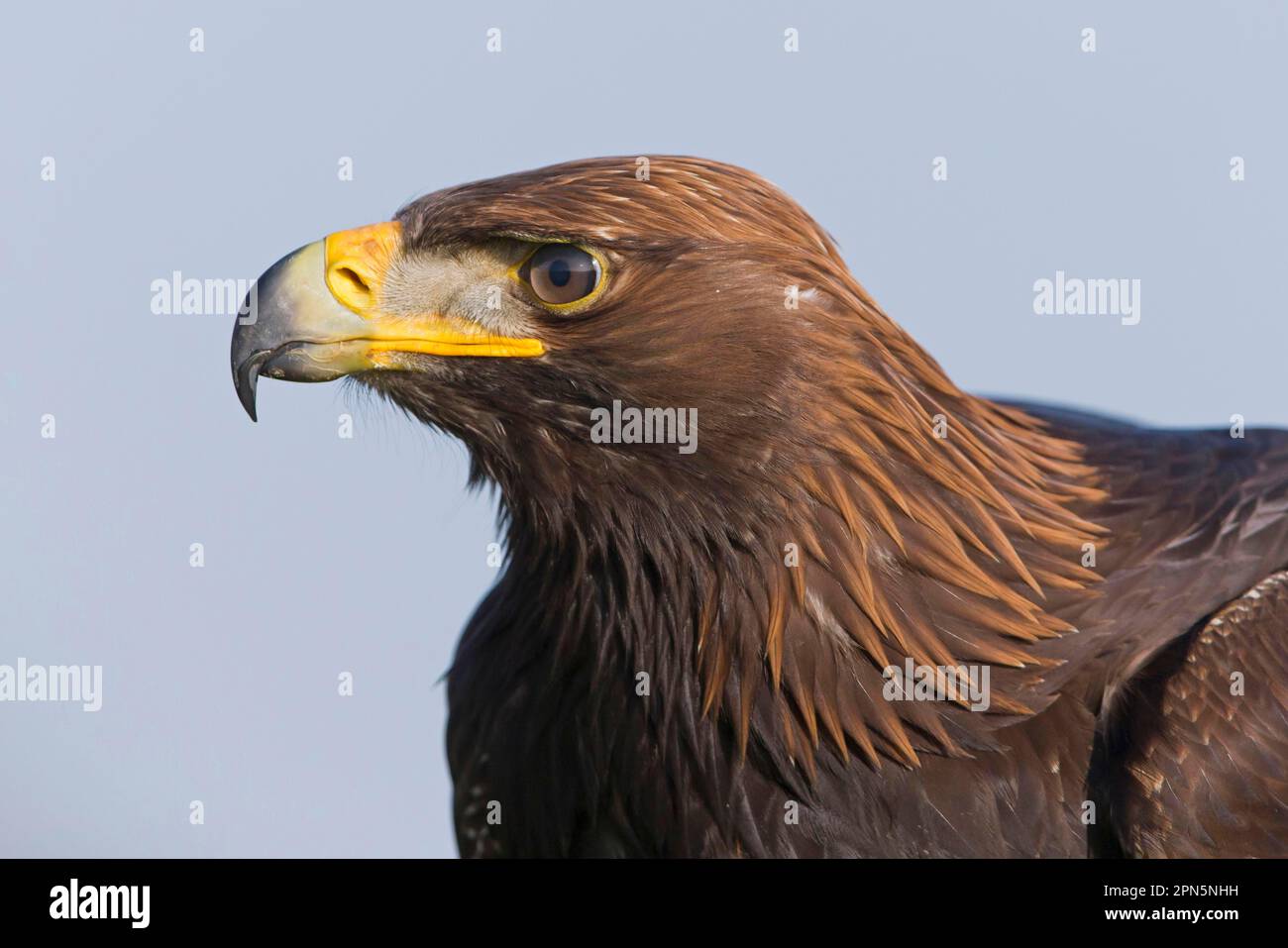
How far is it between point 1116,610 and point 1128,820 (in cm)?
65

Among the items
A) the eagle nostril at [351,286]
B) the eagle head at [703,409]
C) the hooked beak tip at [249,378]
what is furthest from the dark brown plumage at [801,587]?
the hooked beak tip at [249,378]

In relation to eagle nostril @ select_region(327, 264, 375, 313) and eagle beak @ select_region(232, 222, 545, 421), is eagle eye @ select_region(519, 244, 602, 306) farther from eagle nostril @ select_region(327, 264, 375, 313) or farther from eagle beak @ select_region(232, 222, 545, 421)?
eagle nostril @ select_region(327, 264, 375, 313)

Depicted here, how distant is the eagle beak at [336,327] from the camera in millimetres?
4656

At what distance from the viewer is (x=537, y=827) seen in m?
5.21

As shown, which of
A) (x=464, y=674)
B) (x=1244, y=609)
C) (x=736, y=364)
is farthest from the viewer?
(x=464, y=674)

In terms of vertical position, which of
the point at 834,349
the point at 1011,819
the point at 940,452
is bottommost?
the point at 1011,819

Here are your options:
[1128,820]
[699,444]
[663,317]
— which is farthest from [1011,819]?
[663,317]

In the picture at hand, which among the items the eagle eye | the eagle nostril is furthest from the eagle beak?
the eagle eye

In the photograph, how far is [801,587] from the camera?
15.4 feet

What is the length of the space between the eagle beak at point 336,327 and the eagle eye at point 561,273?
15 cm

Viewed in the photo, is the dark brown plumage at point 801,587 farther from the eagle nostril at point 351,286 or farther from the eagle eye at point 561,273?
the eagle nostril at point 351,286

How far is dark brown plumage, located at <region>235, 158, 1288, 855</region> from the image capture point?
462cm

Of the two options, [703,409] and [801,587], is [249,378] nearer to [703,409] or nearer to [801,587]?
[703,409]
